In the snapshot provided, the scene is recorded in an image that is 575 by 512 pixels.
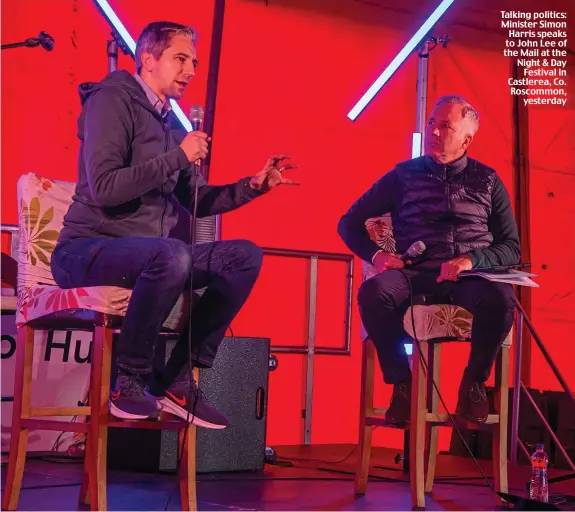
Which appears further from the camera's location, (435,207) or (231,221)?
(231,221)

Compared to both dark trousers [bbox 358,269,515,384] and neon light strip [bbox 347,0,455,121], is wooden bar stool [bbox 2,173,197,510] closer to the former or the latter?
dark trousers [bbox 358,269,515,384]

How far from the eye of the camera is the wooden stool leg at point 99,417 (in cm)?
224

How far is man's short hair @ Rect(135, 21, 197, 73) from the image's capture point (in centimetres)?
262

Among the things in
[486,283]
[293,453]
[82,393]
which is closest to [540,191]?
[293,453]

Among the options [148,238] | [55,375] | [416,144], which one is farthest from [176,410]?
[416,144]

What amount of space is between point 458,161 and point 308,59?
6.97 feet

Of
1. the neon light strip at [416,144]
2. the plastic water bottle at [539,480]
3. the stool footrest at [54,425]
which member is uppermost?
the neon light strip at [416,144]

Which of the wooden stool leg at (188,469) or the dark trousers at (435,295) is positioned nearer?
the wooden stool leg at (188,469)

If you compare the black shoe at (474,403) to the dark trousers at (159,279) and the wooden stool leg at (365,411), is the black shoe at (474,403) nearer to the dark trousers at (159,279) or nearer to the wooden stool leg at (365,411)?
the wooden stool leg at (365,411)

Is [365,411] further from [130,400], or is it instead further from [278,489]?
[130,400]

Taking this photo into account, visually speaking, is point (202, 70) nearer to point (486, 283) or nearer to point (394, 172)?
point (394, 172)

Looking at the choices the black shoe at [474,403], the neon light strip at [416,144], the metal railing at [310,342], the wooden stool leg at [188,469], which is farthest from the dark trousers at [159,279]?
the neon light strip at [416,144]

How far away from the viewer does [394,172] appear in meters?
3.30

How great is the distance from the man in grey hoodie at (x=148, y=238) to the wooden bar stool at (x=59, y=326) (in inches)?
2.3
